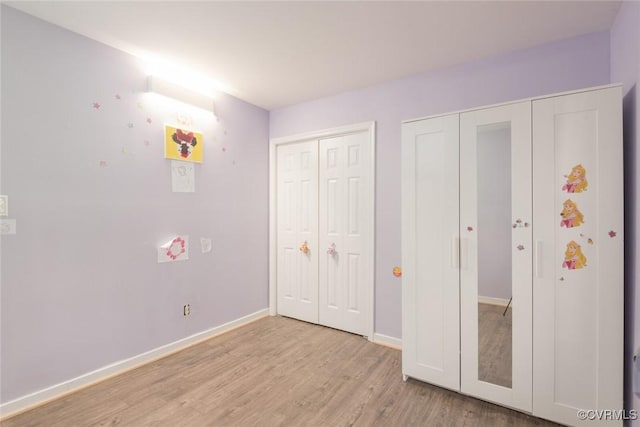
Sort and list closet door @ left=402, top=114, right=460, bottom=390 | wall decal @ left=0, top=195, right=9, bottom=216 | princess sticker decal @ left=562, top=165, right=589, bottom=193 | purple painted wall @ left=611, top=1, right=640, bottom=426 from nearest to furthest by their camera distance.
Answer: purple painted wall @ left=611, top=1, right=640, bottom=426 < princess sticker decal @ left=562, top=165, right=589, bottom=193 < wall decal @ left=0, top=195, right=9, bottom=216 < closet door @ left=402, top=114, right=460, bottom=390

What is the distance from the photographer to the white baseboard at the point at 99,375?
183cm

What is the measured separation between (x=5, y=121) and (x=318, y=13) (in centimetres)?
207

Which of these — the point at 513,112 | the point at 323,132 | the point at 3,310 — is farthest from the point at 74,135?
the point at 513,112

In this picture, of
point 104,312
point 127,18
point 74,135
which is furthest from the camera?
point 104,312

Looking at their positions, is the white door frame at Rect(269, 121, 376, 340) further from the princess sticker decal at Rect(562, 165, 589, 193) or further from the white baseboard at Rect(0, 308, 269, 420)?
the princess sticker decal at Rect(562, 165, 589, 193)

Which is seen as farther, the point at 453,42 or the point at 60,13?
the point at 453,42

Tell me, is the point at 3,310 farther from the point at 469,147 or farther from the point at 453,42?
the point at 453,42

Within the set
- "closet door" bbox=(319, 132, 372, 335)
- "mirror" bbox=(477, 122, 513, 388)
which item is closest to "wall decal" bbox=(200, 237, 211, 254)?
"closet door" bbox=(319, 132, 372, 335)

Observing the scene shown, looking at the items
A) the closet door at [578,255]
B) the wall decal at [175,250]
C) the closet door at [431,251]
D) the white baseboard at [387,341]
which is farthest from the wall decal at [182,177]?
the closet door at [578,255]

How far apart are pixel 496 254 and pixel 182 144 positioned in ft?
8.96

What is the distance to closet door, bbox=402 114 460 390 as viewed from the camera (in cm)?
202

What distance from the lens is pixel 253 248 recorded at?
347cm

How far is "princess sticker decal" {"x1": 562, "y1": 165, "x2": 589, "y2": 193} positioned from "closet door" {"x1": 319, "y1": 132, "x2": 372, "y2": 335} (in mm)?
1563

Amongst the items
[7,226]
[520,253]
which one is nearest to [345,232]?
[520,253]
